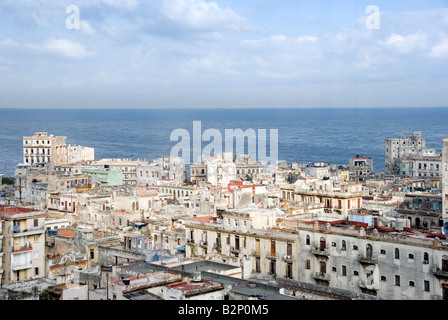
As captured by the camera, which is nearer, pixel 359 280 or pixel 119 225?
pixel 359 280

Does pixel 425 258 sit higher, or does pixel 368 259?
pixel 425 258

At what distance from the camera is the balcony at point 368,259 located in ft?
78.9

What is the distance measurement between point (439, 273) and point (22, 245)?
14.6 m

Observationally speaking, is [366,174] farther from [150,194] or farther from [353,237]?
[353,237]

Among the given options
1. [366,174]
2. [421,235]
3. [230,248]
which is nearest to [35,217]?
[230,248]

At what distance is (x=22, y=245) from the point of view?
25656 millimetres

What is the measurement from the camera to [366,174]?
61.2 m

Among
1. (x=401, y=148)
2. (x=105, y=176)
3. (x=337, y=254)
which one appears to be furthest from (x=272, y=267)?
(x=401, y=148)

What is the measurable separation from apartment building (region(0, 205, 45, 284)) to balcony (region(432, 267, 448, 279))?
44.9 ft

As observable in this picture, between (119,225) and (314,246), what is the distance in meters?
11.6

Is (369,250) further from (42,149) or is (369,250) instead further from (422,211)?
(42,149)

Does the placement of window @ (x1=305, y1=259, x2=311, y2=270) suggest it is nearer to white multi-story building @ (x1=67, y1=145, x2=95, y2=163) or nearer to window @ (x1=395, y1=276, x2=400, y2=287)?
window @ (x1=395, y1=276, x2=400, y2=287)

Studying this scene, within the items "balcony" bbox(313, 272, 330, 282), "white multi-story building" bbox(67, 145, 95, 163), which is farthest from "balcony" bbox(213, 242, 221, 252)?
"white multi-story building" bbox(67, 145, 95, 163)

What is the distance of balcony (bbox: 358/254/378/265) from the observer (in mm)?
24047
